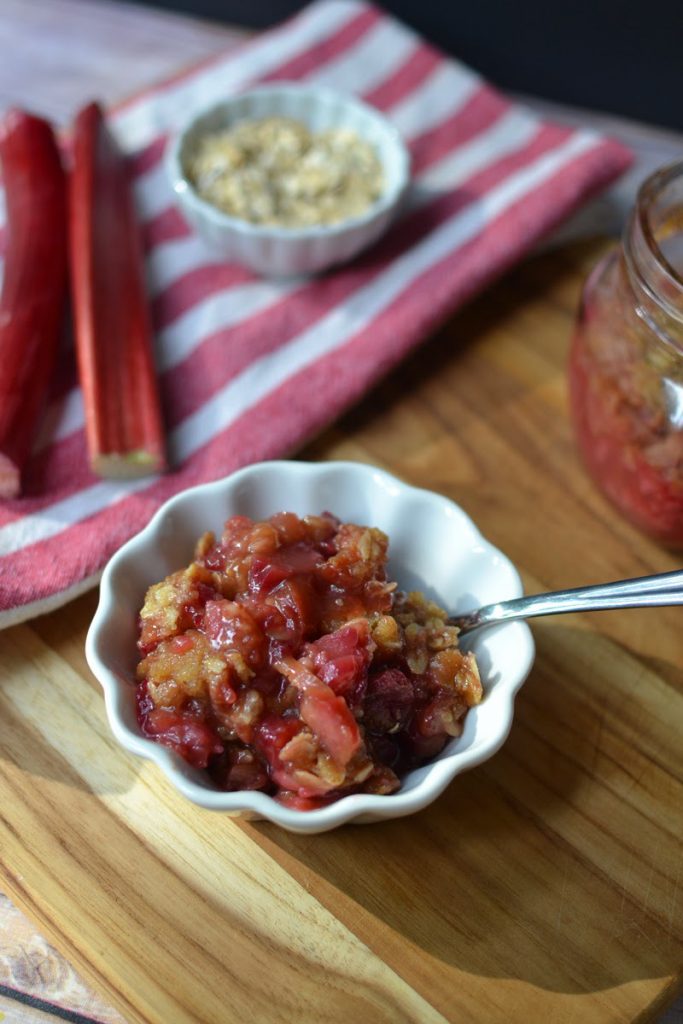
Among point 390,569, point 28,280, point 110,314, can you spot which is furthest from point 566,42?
point 390,569

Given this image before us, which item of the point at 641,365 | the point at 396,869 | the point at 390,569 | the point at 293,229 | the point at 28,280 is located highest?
the point at 641,365

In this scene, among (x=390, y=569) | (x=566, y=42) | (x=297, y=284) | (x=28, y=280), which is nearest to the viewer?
(x=390, y=569)

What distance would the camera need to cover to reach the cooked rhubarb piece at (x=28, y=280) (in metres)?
2.14

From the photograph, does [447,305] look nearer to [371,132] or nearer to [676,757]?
[371,132]

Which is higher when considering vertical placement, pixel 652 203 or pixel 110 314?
pixel 652 203

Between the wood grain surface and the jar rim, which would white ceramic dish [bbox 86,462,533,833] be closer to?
the wood grain surface

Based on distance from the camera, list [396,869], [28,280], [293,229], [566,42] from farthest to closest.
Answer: [566,42] < [293,229] < [28,280] < [396,869]

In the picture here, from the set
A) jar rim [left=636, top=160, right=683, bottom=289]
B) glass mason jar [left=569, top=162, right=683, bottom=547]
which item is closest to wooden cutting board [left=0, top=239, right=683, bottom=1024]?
glass mason jar [left=569, top=162, right=683, bottom=547]

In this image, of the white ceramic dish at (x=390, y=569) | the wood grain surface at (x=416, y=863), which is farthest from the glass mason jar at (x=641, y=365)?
the white ceramic dish at (x=390, y=569)

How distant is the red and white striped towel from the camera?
7.07 feet

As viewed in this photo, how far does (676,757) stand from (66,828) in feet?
3.90

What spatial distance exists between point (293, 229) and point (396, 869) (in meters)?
1.65

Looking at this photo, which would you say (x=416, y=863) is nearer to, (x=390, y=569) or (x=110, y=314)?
(x=390, y=569)

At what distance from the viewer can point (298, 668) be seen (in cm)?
157
